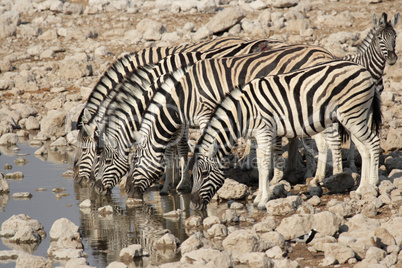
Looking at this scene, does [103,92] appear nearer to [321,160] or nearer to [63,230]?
[321,160]

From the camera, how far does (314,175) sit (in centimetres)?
942

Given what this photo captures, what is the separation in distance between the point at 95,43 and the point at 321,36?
21.9 ft

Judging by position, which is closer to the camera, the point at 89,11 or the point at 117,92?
the point at 117,92

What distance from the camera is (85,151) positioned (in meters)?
9.80

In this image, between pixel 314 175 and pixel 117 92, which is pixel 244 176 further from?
pixel 117 92

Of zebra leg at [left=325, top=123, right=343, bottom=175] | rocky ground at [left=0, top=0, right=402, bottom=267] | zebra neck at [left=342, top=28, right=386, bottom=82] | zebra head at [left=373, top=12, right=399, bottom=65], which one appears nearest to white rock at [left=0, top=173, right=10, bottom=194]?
rocky ground at [left=0, top=0, right=402, bottom=267]

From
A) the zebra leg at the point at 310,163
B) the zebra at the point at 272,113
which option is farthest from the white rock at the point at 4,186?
the zebra leg at the point at 310,163

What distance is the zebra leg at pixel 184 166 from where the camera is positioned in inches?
356

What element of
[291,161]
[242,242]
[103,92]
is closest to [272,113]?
[291,161]

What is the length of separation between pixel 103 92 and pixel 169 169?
2.42 meters

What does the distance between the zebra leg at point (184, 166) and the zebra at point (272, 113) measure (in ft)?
4.36

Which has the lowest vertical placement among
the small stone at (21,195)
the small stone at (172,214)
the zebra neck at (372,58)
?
the small stone at (172,214)

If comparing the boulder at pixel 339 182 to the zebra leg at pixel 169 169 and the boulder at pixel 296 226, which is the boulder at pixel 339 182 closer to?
the boulder at pixel 296 226

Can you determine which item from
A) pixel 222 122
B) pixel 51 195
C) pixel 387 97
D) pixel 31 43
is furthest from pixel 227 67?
pixel 31 43
